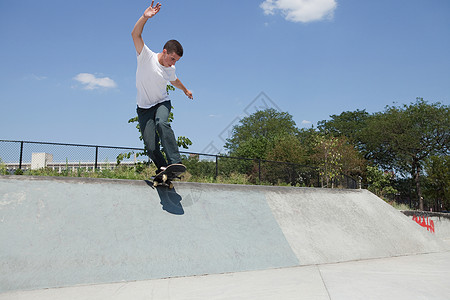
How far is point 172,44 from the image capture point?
16.5 feet

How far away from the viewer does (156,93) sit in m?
5.16

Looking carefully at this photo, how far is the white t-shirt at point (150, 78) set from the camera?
5.03 m

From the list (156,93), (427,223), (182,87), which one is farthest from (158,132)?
(427,223)

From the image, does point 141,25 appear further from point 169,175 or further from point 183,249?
point 183,249

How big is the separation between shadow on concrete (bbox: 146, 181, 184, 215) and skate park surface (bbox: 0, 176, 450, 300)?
0.06ft

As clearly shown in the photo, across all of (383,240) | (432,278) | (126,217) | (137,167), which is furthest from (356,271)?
(137,167)

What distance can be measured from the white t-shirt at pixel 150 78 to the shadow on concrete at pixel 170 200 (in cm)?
151

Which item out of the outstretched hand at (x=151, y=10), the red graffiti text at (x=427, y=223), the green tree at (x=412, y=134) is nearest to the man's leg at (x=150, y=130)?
the outstretched hand at (x=151, y=10)

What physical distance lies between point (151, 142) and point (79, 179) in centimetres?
A: 133

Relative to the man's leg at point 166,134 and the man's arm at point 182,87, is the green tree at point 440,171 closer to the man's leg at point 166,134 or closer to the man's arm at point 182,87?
the man's arm at point 182,87

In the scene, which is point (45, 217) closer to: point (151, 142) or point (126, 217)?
point (126, 217)

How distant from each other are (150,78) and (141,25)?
2.55 ft

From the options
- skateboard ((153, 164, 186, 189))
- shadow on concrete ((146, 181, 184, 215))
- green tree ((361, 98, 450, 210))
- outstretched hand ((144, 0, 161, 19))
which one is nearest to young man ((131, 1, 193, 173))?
skateboard ((153, 164, 186, 189))

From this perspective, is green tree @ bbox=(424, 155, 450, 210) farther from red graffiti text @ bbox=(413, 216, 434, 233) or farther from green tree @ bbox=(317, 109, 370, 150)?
red graffiti text @ bbox=(413, 216, 434, 233)
